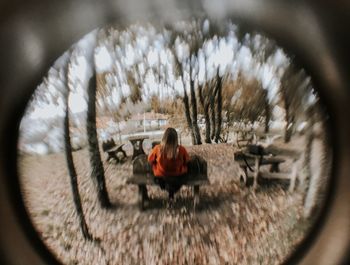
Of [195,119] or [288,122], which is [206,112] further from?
[288,122]

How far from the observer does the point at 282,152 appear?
35.7 inches

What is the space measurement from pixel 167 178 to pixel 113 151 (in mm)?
112

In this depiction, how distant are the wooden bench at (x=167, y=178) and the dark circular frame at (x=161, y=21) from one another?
22 centimetres

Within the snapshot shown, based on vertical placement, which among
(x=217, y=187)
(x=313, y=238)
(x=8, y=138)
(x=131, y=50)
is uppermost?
(x=131, y=50)

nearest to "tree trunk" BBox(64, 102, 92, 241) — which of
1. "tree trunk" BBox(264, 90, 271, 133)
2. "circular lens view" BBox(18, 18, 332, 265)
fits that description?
"circular lens view" BBox(18, 18, 332, 265)

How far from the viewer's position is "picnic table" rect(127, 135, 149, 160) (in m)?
0.89

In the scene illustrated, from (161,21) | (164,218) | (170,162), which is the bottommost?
(164,218)

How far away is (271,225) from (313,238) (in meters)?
0.09

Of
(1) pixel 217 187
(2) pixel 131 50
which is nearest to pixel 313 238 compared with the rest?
(1) pixel 217 187

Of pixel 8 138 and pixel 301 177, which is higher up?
pixel 8 138

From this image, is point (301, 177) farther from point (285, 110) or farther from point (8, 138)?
point (8, 138)

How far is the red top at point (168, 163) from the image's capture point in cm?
89

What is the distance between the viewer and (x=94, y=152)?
89cm

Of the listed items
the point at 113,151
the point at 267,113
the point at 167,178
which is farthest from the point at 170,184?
the point at 267,113
